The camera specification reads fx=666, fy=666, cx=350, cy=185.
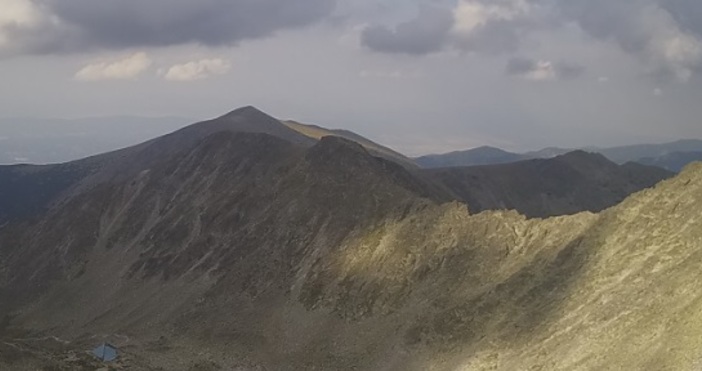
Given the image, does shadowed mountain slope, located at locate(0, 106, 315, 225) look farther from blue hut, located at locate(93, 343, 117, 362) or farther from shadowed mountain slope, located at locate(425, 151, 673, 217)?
blue hut, located at locate(93, 343, 117, 362)

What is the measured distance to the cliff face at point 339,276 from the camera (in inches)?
2205

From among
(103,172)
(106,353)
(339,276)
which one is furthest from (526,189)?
(106,353)

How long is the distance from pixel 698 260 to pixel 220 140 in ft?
348

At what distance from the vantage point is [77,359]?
66750mm

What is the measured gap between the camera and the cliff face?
56.0 m

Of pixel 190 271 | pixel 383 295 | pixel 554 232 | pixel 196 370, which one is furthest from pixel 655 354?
pixel 190 271

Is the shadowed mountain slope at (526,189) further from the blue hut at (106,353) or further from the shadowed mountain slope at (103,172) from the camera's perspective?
the blue hut at (106,353)

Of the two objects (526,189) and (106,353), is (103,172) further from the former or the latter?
(106,353)

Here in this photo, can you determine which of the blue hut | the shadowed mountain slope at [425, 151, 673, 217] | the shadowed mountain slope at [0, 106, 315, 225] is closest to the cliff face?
the blue hut

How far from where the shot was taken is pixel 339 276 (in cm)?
8294

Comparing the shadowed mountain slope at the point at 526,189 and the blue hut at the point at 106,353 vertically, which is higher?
the shadowed mountain slope at the point at 526,189

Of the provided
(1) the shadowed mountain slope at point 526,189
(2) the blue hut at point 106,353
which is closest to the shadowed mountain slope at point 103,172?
(1) the shadowed mountain slope at point 526,189

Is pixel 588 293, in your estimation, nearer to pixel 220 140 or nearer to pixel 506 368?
pixel 506 368

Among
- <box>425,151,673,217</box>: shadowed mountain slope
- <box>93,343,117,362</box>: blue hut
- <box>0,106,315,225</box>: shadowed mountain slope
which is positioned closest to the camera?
<box>93,343,117,362</box>: blue hut
